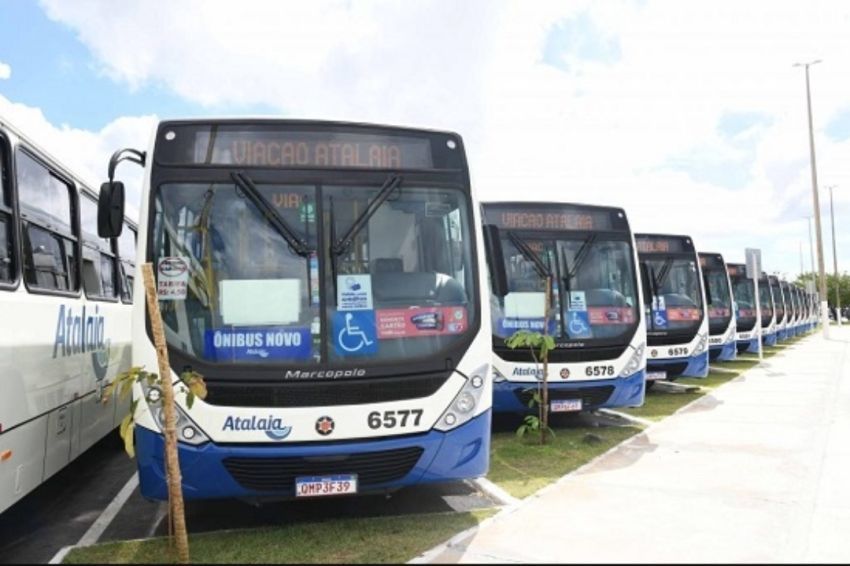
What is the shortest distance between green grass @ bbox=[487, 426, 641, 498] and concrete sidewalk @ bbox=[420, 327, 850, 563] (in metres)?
0.22

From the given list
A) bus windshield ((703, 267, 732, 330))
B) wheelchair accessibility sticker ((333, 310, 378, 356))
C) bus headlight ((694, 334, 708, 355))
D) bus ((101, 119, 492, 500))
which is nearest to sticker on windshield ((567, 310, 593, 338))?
bus ((101, 119, 492, 500))

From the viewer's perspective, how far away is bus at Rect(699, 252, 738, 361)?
651 inches

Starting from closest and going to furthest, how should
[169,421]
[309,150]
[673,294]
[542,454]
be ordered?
[169,421], [309,150], [542,454], [673,294]

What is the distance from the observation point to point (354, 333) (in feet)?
17.1

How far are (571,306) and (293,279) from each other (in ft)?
16.5

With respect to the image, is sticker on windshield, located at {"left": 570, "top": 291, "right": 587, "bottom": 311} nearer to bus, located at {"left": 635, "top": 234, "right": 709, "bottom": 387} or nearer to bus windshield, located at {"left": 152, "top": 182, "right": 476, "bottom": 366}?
bus, located at {"left": 635, "top": 234, "right": 709, "bottom": 387}

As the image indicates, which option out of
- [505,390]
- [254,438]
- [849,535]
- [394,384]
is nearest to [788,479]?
[849,535]

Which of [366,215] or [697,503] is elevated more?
[366,215]

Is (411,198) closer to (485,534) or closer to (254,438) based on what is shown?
(254,438)

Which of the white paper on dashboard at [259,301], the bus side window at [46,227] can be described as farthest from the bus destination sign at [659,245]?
the bus side window at [46,227]

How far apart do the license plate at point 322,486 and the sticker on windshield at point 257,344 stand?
2.70ft

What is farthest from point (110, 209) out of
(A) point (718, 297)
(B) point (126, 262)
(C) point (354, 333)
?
(A) point (718, 297)

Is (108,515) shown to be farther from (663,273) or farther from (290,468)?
(663,273)

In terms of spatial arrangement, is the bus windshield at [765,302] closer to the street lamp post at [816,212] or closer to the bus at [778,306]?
the bus at [778,306]
